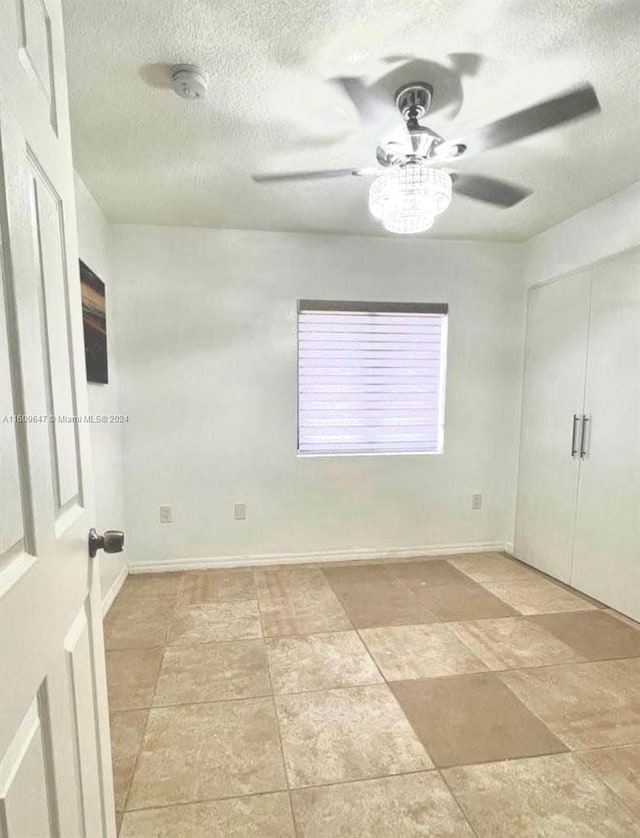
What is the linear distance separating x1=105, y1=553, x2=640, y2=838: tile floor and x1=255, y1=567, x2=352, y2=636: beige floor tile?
0.01m

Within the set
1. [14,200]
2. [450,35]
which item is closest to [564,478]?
[450,35]

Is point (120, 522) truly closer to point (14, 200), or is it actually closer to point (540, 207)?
point (14, 200)

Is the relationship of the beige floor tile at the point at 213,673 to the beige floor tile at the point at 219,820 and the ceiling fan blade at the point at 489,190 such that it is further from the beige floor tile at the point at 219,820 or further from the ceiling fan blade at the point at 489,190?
the ceiling fan blade at the point at 489,190

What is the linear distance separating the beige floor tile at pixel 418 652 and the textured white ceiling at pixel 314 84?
2392 millimetres

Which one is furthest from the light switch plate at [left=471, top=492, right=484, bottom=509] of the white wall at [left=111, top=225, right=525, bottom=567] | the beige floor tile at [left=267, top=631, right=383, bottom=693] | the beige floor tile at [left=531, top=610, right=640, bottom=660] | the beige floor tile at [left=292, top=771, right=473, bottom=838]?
the beige floor tile at [left=292, top=771, right=473, bottom=838]

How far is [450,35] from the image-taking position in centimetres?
136

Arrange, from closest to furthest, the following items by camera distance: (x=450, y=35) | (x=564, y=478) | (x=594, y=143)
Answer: (x=450, y=35)
(x=594, y=143)
(x=564, y=478)

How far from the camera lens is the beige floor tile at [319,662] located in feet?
6.35

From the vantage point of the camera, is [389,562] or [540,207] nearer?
[540,207]

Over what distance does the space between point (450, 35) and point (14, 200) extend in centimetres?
142

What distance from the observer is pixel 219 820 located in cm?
131

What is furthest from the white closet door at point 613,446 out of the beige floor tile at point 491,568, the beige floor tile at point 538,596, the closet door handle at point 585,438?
the beige floor tile at point 491,568

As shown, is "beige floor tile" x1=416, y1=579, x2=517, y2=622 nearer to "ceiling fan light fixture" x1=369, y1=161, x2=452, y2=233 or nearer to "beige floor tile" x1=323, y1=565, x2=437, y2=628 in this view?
"beige floor tile" x1=323, y1=565, x2=437, y2=628

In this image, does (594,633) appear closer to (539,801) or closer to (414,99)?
(539,801)
